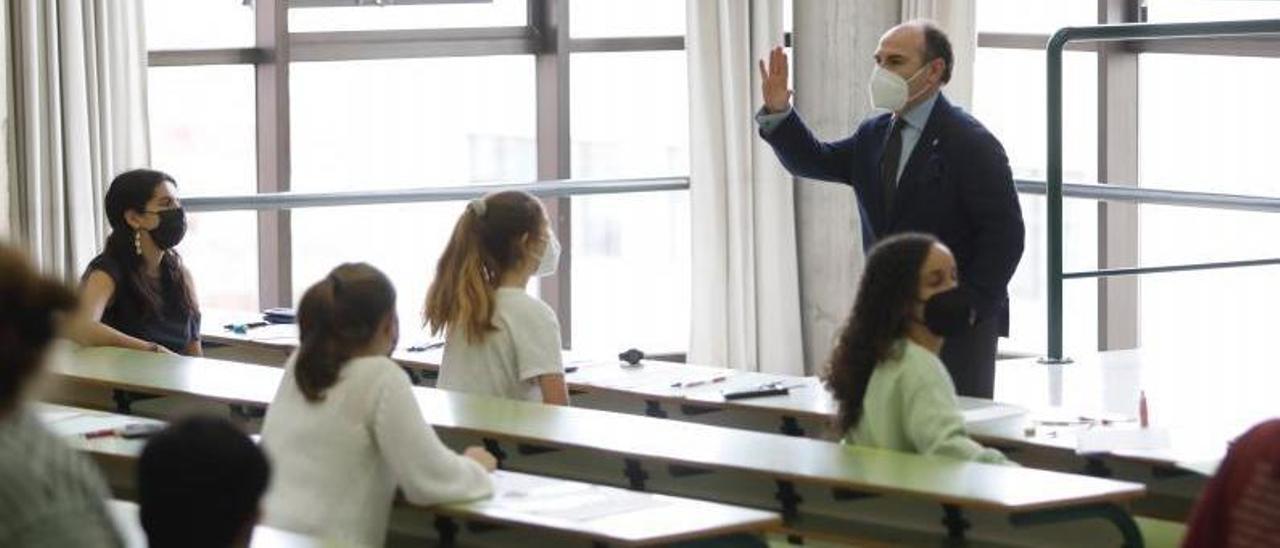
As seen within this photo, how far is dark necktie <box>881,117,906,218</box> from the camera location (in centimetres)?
622

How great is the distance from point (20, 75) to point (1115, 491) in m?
5.05

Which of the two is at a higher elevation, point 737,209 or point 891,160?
point 891,160

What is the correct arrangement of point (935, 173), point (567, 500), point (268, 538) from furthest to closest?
point (935, 173)
point (567, 500)
point (268, 538)

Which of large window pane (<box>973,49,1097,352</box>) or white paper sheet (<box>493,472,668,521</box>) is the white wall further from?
white paper sheet (<box>493,472,668,521</box>)

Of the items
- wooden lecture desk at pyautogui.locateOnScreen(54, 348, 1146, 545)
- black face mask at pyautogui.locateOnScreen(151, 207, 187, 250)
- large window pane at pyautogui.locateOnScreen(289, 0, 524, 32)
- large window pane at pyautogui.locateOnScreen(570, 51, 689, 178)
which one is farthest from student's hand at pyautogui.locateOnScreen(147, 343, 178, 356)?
large window pane at pyautogui.locateOnScreen(570, 51, 689, 178)

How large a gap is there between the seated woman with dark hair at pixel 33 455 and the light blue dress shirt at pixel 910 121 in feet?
10.9

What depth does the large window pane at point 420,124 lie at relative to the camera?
1012cm

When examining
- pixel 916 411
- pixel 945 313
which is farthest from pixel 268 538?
pixel 945 313

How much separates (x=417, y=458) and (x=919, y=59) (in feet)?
7.48

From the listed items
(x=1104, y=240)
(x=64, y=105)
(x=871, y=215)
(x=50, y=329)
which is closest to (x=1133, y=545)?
(x=871, y=215)

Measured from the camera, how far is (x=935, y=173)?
20.1 ft

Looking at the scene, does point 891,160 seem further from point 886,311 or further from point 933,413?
point 933,413

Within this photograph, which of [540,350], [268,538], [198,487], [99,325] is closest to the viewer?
[198,487]

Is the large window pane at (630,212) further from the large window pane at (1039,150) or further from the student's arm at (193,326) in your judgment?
the student's arm at (193,326)
